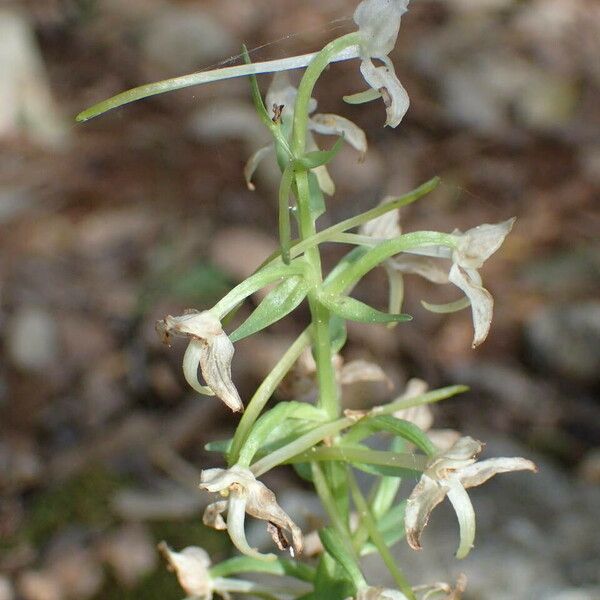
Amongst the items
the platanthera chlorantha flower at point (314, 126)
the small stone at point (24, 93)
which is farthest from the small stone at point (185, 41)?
the platanthera chlorantha flower at point (314, 126)

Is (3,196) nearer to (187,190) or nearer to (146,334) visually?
(187,190)

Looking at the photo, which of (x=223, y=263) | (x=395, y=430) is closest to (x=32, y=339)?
(x=223, y=263)

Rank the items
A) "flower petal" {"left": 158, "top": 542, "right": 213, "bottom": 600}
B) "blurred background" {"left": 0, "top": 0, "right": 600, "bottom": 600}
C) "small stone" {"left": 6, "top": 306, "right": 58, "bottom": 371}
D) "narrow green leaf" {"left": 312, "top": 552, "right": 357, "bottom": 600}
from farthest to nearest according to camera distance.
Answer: "small stone" {"left": 6, "top": 306, "right": 58, "bottom": 371}, "blurred background" {"left": 0, "top": 0, "right": 600, "bottom": 600}, "flower petal" {"left": 158, "top": 542, "right": 213, "bottom": 600}, "narrow green leaf" {"left": 312, "top": 552, "right": 357, "bottom": 600}

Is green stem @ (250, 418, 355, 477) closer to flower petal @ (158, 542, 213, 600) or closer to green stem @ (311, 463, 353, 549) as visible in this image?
green stem @ (311, 463, 353, 549)

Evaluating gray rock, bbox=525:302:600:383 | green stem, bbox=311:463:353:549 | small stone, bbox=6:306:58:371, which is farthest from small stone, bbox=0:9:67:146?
green stem, bbox=311:463:353:549

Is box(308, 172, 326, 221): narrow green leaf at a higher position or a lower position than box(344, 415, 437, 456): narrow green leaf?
higher

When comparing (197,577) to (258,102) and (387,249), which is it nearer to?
(387,249)

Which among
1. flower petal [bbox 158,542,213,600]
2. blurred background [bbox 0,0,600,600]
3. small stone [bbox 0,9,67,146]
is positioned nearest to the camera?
flower petal [bbox 158,542,213,600]
